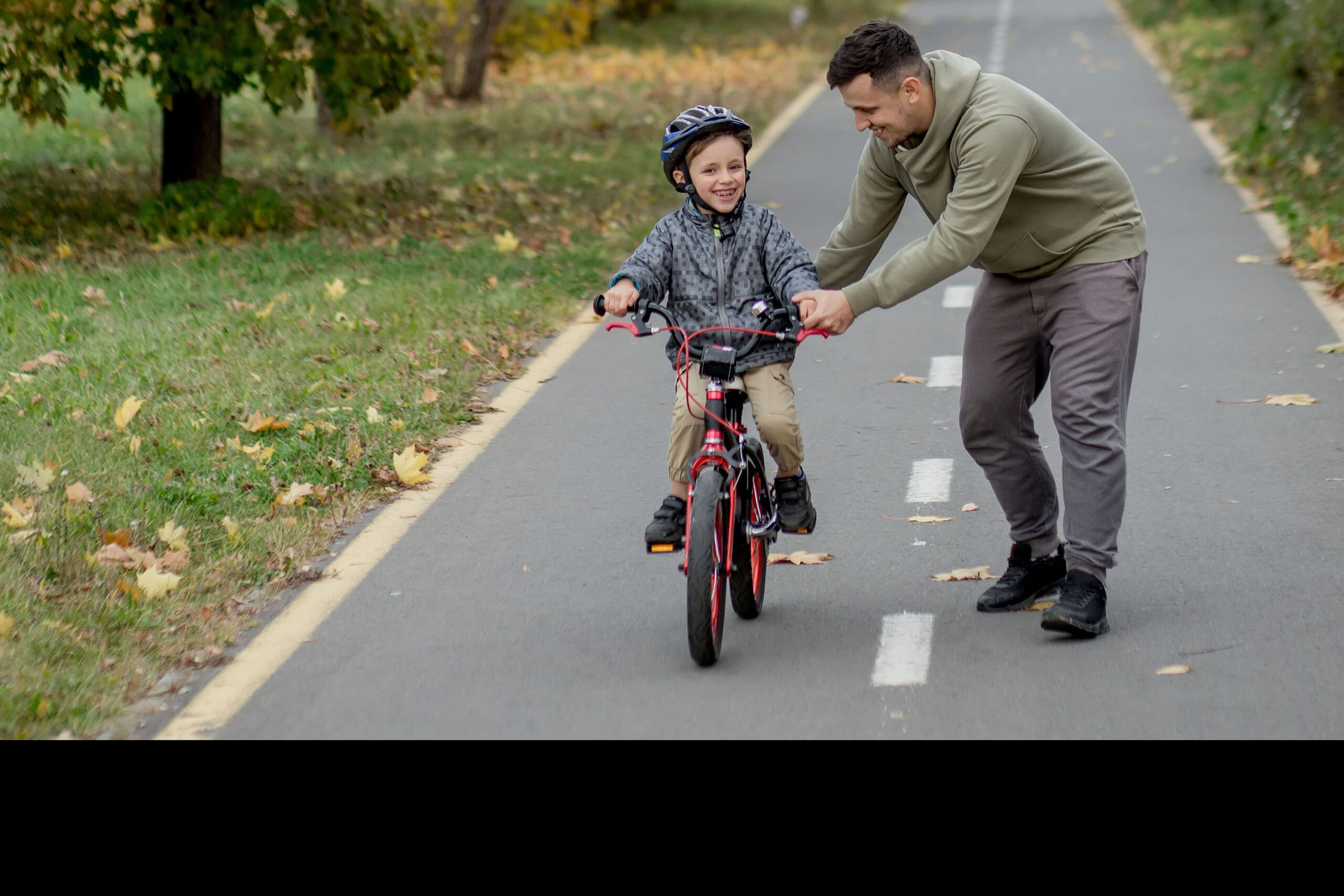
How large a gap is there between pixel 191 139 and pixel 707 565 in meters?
9.45

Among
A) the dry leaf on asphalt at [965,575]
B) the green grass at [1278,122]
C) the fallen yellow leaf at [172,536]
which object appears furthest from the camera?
the green grass at [1278,122]

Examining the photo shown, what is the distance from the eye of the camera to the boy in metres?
4.51

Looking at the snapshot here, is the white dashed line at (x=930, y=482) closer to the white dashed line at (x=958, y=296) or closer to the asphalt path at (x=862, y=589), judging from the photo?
the asphalt path at (x=862, y=589)

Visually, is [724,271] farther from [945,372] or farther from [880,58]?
[945,372]

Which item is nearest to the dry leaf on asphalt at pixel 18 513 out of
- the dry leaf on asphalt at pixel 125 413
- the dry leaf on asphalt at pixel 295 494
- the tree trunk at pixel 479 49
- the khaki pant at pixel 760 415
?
the dry leaf on asphalt at pixel 295 494

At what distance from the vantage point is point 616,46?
1133 inches

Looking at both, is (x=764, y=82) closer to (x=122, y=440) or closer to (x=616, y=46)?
(x=616, y=46)

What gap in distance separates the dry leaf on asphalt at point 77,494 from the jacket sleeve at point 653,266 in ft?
8.20

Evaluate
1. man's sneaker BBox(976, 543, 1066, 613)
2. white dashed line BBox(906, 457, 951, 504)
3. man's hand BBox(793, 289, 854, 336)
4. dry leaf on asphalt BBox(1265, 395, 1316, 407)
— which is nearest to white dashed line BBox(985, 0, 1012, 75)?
dry leaf on asphalt BBox(1265, 395, 1316, 407)

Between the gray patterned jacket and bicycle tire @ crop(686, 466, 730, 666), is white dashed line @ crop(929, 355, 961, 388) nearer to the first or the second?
the gray patterned jacket

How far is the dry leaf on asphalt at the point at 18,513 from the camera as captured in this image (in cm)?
560

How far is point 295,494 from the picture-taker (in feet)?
20.3

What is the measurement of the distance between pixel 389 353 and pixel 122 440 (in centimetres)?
183
